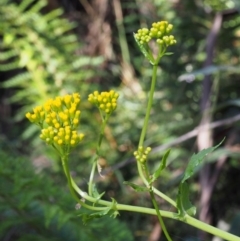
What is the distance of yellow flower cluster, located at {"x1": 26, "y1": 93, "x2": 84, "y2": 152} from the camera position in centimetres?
43

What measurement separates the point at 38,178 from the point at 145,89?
21.2 inches

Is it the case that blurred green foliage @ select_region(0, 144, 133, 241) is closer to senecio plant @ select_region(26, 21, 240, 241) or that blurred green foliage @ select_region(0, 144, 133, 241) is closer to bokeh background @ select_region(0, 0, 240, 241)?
bokeh background @ select_region(0, 0, 240, 241)

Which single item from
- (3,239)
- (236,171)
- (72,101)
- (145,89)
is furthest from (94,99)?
(145,89)

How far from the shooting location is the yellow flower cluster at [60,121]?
0.43 metres

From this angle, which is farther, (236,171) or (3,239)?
(236,171)

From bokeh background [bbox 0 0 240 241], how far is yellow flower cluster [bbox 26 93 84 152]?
48 cm

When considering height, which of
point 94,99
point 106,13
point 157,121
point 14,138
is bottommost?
point 14,138

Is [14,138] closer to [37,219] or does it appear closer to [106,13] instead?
[106,13]

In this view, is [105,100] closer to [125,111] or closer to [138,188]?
[138,188]

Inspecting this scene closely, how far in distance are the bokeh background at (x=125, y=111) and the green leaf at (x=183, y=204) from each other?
45 centimetres

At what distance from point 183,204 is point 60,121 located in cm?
12

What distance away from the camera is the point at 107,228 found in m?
0.98

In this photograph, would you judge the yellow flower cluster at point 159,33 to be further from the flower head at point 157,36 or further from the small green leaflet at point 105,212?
the small green leaflet at point 105,212

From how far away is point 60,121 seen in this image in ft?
1.49
